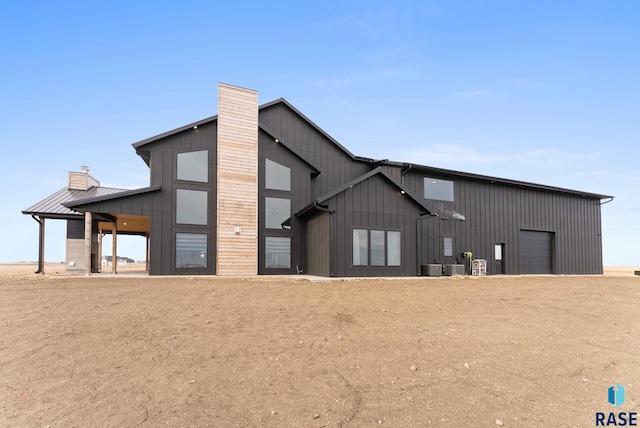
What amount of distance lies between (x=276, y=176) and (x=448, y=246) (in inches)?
412

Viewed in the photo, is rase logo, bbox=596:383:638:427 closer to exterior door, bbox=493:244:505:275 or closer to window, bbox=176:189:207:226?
window, bbox=176:189:207:226

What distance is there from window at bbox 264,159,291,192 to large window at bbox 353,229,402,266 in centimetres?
447

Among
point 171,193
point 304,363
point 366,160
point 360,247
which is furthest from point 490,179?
point 304,363

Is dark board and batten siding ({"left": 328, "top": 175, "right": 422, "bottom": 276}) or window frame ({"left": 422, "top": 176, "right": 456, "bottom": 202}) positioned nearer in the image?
dark board and batten siding ({"left": 328, "top": 175, "right": 422, "bottom": 276})

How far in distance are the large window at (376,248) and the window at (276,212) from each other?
3.81 metres

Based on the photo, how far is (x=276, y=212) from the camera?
50.6ft

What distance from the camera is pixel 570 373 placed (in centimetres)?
420

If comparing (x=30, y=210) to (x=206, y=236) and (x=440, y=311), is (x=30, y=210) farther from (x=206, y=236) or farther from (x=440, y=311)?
(x=440, y=311)

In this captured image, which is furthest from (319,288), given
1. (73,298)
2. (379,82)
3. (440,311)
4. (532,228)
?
(532,228)

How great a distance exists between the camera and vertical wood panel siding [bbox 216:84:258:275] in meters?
14.4

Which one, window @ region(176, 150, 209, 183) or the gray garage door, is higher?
window @ region(176, 150, 209, 183)

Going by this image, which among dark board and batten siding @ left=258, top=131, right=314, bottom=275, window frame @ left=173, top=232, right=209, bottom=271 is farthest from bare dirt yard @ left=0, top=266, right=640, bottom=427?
dark board and batten siding @ left=258, top=131, right=314, bottom=275

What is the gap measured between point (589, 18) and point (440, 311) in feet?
45.1

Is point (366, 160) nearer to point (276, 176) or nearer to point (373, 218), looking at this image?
point (373, 218)
